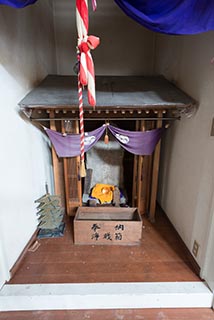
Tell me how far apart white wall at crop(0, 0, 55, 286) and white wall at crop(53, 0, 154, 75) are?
68 cm

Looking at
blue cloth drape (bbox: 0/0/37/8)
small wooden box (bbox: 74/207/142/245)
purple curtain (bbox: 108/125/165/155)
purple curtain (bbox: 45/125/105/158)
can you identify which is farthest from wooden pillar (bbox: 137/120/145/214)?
blue cloth drape (bbox: 0/0/37/8)

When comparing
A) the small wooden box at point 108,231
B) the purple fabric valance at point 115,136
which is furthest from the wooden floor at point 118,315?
the purple fabric valance at point 115,136

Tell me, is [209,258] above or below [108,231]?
above

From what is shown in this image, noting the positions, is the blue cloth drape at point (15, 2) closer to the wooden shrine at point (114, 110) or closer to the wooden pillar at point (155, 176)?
the wooden shrine at point (114, 110)

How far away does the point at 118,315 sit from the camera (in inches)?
64.7

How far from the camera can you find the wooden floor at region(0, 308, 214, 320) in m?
1.63

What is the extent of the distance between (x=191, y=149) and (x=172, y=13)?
112 cm

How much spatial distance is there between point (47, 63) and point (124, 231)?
2224 mm

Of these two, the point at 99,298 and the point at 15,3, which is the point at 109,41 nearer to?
the point at 15,3

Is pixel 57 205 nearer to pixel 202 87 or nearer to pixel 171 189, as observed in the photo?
pixel 171 189

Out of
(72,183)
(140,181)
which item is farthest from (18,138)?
(140,181)

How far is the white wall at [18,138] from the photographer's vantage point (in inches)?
66.5

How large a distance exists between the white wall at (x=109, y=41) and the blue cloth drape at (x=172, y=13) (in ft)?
7.29

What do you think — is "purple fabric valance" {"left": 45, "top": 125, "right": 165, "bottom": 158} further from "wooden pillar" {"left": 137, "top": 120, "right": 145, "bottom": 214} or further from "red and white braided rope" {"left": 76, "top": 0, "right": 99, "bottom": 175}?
"red and white braided rope" {"left": 76, "top": 0, "right": 99, "bottom": 175}
